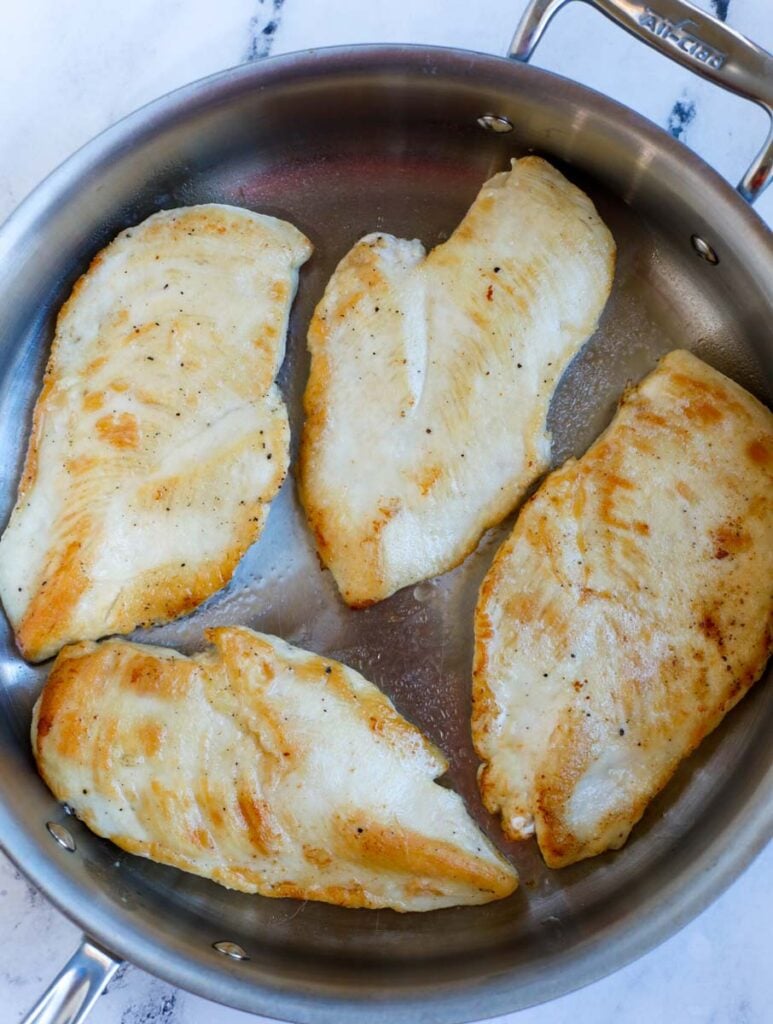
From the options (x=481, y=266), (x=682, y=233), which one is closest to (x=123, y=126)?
(x=481, y=266)

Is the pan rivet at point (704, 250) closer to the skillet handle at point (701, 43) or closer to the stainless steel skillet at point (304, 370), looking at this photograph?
the stainless steel skillet at point (304, 370)

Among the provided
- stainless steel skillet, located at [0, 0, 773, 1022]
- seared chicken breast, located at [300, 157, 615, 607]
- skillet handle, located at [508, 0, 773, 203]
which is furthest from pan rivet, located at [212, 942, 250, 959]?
skillet handle, located at [508, 0, 773, 203]

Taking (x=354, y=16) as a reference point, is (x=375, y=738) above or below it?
below

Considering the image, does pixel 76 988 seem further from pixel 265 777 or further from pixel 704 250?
pixel 704 250

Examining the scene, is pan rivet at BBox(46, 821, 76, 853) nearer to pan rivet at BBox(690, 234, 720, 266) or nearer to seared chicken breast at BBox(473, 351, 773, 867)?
seared chicken breast at BBox(473, 351, 773, 867)

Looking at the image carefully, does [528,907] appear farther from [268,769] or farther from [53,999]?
[53,999]

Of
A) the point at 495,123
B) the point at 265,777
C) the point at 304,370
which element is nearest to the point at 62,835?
the point at 265,777
